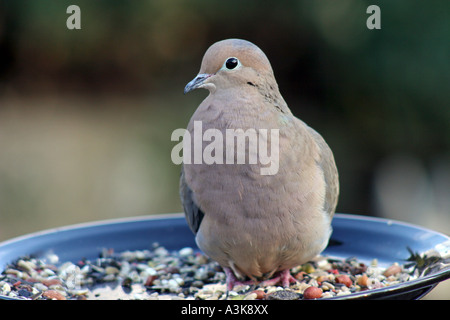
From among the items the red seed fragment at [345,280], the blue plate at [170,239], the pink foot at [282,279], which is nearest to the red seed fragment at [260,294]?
the pink foot at [282,279]

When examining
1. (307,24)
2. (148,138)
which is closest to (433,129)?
(307,24)

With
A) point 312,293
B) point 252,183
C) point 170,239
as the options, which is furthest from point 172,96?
point 312,293

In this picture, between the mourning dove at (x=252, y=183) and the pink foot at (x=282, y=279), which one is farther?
the pink foot at (x=282, y=279)

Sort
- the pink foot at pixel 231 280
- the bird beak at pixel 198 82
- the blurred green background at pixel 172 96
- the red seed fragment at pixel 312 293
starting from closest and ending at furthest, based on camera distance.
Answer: the red seed fragment at pixel 312 293 → the bird beak at pixel 198 82 → the pink foot at pixel 231 280 → the blurred green background at pixel 172 96

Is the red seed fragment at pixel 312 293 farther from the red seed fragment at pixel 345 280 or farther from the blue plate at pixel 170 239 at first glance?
the blue plate at pixel 170 239

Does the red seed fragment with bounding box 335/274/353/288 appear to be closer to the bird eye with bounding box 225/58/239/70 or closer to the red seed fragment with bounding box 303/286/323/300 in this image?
the red seed fragment with bounding box 303/286/323/300

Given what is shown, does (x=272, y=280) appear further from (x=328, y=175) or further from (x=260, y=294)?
(x=328, y=175)

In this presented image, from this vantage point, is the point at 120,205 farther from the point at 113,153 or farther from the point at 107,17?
the point at 107,17
